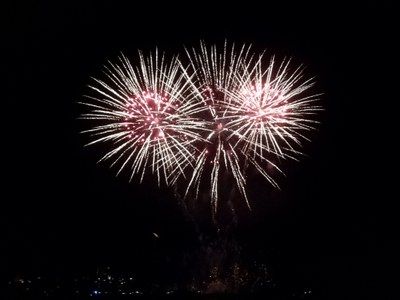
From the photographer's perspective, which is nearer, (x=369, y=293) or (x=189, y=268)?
(x=369, y=293)

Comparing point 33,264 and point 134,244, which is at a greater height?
point 134,244

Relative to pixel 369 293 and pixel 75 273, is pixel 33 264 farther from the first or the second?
pixel 369 293

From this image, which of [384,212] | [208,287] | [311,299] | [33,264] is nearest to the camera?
[311,299]

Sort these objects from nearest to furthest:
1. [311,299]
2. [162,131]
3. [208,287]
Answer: [311,299]
[162,131]
[208,287]

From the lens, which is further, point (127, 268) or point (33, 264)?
A: point (127, 268)

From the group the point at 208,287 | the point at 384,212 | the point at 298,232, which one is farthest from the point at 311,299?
the point at 208,287

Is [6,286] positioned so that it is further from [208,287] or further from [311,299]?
[208,287]

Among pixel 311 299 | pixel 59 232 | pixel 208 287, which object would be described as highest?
Result: pixel 59 232

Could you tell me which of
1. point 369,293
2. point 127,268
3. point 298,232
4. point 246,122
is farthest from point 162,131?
point 127,268

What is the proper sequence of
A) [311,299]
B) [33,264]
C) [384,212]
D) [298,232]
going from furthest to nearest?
[298,232] < [33,264] < [384,212] < [311,299]
